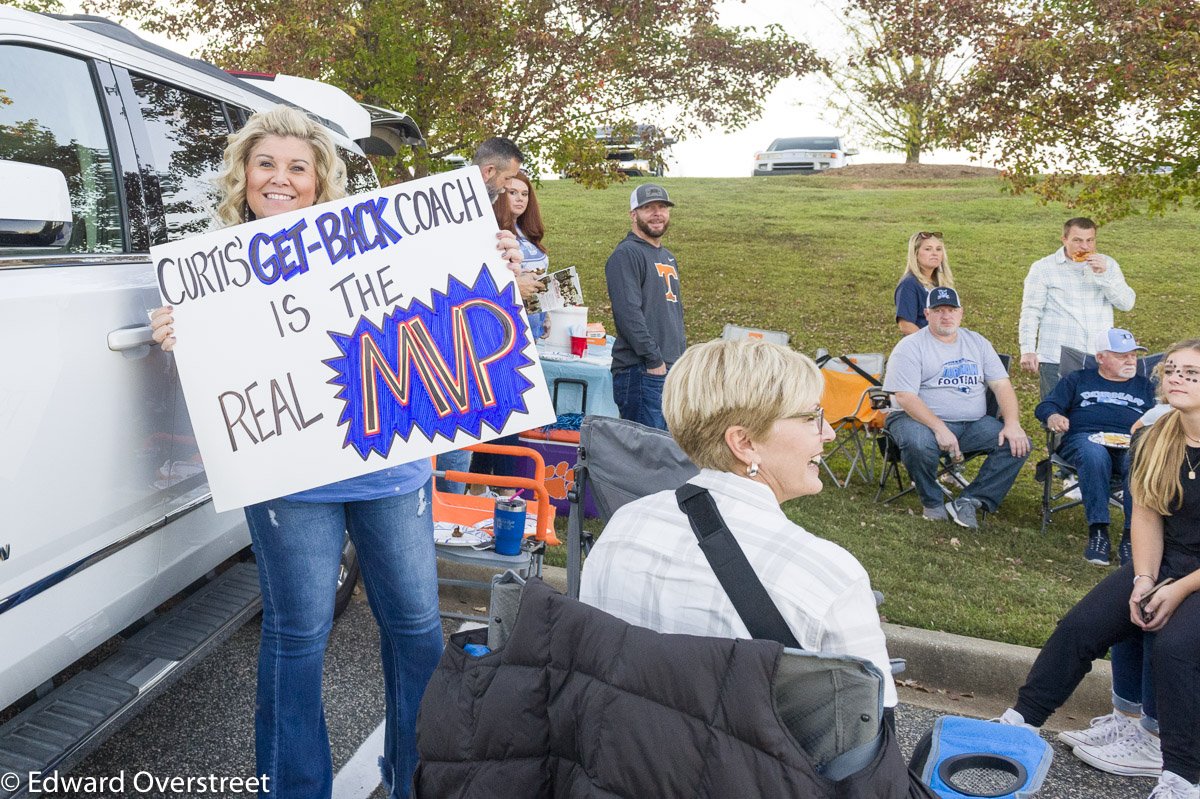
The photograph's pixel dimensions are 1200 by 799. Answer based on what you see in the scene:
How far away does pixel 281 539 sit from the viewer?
7.77 ft

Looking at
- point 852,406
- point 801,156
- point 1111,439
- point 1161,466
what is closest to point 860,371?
point 852,406

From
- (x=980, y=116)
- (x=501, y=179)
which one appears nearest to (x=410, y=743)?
(x=501, y=179)

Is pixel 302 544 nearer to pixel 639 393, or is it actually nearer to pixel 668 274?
pixel 639 393

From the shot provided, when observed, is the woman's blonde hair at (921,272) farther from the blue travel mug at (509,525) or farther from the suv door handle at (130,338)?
the suv door handle at (130,338)

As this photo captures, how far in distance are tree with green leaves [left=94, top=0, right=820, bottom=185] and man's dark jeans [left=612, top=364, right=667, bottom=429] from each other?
3322mm

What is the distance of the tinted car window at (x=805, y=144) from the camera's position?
3228 centimetres

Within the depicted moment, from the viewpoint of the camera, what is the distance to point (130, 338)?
2.41 metres

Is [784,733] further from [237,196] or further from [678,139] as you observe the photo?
[678,139]

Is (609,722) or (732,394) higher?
(732,394)

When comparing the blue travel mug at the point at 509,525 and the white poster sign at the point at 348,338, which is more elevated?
the white poster sign at the point at 348,338

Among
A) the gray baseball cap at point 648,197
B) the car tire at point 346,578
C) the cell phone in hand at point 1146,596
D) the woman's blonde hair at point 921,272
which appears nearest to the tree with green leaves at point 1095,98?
the woman's blonde hair at point 921,272

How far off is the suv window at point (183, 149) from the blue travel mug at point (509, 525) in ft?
5.04

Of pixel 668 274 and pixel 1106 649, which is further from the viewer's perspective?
pixel 668 274

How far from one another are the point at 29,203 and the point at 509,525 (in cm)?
223
